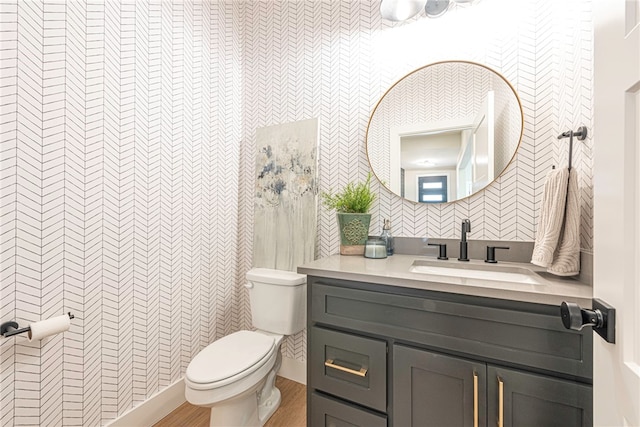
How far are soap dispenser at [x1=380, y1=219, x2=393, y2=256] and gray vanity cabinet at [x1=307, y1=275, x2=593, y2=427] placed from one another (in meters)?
0.50

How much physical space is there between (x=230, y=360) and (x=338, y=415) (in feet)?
1.83

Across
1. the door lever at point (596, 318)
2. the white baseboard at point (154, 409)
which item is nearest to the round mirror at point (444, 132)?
the door lever at point (596, 318)

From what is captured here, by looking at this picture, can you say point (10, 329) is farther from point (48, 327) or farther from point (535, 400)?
point (535, 400)

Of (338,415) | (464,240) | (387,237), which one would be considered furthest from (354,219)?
(338,415)

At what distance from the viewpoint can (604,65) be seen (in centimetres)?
58

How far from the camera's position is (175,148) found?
1680mm

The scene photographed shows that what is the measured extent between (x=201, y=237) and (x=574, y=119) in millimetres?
1979

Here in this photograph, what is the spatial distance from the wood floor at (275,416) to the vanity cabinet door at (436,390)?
80 centimetres

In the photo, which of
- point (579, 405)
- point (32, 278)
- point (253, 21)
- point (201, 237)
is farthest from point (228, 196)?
point (579, 405)

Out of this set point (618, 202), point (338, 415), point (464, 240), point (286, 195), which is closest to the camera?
point (618, 202)

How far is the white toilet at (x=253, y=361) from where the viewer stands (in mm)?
1253

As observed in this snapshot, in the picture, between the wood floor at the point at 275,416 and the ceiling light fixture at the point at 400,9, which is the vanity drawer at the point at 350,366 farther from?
the ceiling light fixture at the point at 400,9

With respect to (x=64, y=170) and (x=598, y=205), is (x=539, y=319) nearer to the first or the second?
(x=598, y=205)

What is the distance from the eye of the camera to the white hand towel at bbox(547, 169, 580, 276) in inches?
40.3
